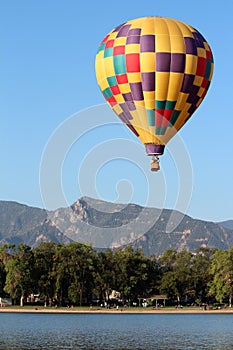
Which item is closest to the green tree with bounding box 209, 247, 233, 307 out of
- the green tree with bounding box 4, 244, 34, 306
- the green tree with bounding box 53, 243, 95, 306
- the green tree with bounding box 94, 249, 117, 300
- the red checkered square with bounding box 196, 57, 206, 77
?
the green tree with bounding box 94, 249, 117, 300

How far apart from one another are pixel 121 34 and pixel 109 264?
7778cm

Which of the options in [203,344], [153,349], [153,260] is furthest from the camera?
[153,260]

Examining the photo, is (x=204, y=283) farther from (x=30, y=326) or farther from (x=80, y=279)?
(x=30, y=326)

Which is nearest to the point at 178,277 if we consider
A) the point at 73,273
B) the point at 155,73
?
the point at 73,273

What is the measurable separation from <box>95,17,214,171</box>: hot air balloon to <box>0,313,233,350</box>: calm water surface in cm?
1551

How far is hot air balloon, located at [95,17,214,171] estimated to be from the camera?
47.4 m

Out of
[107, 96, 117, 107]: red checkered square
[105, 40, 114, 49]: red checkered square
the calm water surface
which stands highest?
[105, 40, 114, 49]: red checkered square

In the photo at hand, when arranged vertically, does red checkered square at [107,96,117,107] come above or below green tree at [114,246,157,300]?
above

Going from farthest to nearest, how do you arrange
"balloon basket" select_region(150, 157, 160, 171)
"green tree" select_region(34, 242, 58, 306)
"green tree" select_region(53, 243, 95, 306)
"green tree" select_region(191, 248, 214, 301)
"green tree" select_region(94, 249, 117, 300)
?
"green tree" select_region(191, 248, 214, 301), "green tree" select_region(94, 249, 117, 300), "green tree" select_region(53, 243, 95, 306), "green tree" select_region(34, 242, 58, 306), "balloon basket" select_region(150, 157, 160, 171)

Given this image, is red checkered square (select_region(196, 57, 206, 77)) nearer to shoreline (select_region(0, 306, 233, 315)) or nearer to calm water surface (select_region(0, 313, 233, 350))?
calm water surface (select_region(0, 313, 233, 350))

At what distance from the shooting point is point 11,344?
54125 mm

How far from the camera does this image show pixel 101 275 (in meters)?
118

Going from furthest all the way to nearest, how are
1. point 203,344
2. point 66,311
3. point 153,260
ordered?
point 153,260 < point 66,311 < point 203,344

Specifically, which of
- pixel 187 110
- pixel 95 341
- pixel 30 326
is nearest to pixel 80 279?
pixel 30 326
